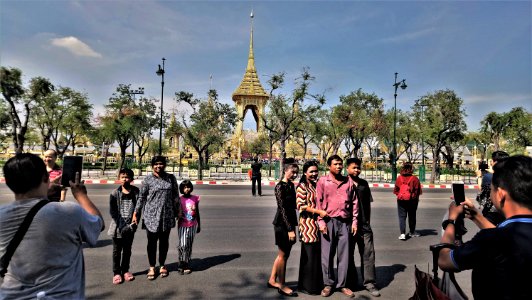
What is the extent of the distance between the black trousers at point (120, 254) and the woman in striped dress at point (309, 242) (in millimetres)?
2417

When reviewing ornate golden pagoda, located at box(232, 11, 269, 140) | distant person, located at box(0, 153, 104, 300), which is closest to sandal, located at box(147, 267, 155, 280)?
distant person, located at box(0, 153, 104, 300)

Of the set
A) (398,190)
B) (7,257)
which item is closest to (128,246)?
(7,257)

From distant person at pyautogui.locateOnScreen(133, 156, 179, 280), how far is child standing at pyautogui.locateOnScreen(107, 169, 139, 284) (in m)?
0.14

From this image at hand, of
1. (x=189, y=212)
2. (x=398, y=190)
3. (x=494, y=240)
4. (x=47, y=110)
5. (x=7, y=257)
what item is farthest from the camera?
(x=47, y=110)

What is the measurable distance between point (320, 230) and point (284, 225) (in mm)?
453

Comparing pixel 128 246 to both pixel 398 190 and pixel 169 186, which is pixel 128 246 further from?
pixel 398 190

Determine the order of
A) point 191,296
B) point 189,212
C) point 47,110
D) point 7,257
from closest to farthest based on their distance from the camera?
point 7,257
point 191,296
point 189,212
point 47,110

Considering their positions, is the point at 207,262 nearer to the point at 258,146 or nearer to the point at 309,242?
the point at 309,242

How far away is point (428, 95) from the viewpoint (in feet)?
97.0

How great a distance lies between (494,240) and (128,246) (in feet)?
14.7

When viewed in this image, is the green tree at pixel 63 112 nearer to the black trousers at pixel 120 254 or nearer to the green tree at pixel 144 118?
the green tree at pixel 144 118

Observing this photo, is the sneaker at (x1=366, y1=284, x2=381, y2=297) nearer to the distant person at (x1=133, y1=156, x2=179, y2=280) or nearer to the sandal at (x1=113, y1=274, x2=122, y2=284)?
the distant person at (x1=133, y1=156, x2=179, y2=280)

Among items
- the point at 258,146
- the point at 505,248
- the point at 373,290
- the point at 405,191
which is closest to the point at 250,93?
the point at 258,146

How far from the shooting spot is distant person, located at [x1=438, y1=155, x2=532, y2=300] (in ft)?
5.58
